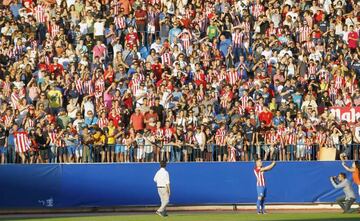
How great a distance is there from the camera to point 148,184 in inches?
1768

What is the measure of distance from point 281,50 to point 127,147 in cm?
828

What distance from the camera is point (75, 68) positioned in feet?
157

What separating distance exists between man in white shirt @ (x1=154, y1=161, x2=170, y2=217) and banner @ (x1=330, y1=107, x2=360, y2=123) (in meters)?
8.76

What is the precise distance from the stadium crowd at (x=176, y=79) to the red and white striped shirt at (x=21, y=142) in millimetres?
33

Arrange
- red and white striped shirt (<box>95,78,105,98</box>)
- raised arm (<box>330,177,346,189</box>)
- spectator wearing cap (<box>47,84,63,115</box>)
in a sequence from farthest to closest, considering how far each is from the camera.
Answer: red and white striped shirt (<box>95,78,105,98</box>) → spectator wearing cap (<box>47,84,63,115</box>) → raised arm (<box>330,177,346,189</box>)

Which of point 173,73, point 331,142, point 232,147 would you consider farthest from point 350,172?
point 173,73

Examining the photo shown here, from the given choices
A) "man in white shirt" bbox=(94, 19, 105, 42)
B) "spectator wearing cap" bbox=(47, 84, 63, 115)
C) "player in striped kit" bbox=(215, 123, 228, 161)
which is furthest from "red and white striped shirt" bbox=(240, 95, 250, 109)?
"spectator wearing cap" bbox=(47, 84, 63, 115)

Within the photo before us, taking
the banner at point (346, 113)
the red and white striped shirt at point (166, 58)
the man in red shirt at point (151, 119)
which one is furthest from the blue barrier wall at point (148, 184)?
the red and white striped shirt at point (166, 58)

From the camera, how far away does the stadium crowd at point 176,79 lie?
45.1 m

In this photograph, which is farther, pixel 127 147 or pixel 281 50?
pixel 281 50

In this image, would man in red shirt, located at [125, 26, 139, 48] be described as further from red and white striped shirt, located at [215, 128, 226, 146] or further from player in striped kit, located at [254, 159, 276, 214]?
player in striped kit, located at [254, 159, 276, 214]

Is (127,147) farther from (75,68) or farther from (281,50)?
(281,50)

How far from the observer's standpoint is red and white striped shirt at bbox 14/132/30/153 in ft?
144

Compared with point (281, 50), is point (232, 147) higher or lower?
lower
